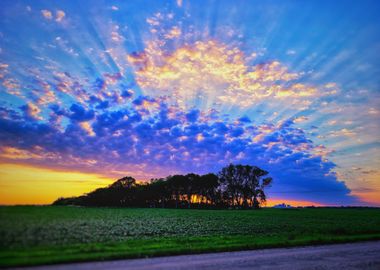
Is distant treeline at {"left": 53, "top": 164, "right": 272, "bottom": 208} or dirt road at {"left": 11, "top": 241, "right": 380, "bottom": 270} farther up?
distant treeline at {"left": 53, "top": 164, "right": 272, "bottom": 208}

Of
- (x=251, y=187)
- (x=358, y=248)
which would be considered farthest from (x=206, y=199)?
(x=358, y=248)

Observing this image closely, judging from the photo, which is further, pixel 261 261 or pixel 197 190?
pixel 197 190

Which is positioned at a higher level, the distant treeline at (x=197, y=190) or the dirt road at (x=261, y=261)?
the distant treeline at (x=197, y=190)

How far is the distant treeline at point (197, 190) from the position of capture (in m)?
152

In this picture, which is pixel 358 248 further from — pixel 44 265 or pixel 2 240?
pixel 2 240

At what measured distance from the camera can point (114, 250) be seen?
17.8 meters

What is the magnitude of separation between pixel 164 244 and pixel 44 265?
857cm

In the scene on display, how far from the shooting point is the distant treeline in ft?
499

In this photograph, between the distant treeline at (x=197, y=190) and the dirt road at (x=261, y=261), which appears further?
the distant treeline at (x=197, y=190)

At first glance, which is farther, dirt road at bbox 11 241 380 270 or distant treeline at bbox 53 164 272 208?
distant treeline at bbox 53 164 272 208

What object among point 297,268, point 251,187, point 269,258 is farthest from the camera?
point 251,187

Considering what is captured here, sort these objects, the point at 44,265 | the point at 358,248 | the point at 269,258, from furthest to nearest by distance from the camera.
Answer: the point at 358,248
the point at 269,258
the point at 44,265

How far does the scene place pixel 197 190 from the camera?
162000 millimetres

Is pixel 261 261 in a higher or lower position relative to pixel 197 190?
lower
